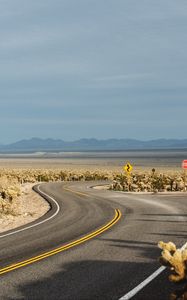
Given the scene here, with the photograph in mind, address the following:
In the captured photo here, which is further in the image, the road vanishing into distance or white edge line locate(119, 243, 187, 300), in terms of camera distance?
the road vanishing into distance

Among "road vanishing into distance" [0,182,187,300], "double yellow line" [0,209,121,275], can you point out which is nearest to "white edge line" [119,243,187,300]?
"road vanishing into distance" [0,182,187,300]

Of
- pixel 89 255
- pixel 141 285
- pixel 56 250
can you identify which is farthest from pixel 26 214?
pixel 141 285

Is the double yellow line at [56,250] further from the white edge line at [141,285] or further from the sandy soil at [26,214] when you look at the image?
the sandy soil at [26,214]

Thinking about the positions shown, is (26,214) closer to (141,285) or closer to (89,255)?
(89,255)

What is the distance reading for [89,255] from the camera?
46.1 ft

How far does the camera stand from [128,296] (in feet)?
32.6

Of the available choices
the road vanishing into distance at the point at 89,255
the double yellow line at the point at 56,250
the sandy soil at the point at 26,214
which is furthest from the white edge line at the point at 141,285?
the sandy soil at the point at 26,214

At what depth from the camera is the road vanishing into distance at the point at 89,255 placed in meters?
10.5

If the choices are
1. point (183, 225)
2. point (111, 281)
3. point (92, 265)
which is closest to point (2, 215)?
point (183, 225)

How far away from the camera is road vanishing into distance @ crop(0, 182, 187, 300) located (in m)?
10.5

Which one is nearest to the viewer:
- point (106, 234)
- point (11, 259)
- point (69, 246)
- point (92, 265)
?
point (92, 265)

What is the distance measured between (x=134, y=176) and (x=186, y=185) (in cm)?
964

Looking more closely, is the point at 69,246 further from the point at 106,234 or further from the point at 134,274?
the point at 134,274

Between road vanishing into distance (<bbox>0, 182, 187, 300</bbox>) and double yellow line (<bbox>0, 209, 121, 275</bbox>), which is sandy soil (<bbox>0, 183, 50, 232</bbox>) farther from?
double yellow line (<bbox>0, 209, 121, 275</bbox>)
